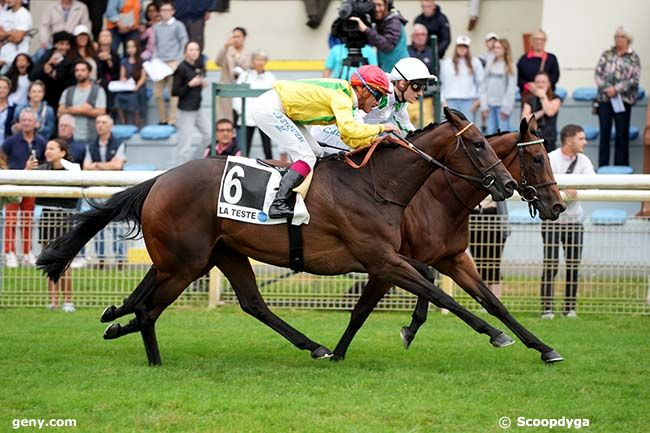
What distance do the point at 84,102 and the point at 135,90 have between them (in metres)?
1.04

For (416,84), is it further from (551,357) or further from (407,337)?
(551,357)

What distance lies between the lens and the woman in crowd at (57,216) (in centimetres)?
1023

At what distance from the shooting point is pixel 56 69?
15078 millimetres

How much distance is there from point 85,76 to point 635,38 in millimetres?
6911

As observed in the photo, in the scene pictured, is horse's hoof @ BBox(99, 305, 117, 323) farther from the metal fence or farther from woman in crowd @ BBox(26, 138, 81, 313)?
the metal fence

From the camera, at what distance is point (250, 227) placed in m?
7.82

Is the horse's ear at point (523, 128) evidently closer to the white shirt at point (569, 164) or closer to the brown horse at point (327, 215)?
the brown horse at point (327, 215)

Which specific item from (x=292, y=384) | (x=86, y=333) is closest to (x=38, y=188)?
(x=86, y=333)

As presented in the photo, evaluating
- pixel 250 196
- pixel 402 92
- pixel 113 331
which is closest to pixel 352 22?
pixel 402 92

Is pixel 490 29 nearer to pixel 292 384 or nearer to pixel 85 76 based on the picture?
pixel 85 76

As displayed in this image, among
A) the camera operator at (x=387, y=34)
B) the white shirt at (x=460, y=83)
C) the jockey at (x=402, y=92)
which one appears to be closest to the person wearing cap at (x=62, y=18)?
the white shirt at (x=460, y=83)

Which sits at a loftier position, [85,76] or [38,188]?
[85,76]

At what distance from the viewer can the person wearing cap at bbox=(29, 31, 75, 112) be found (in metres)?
15.1

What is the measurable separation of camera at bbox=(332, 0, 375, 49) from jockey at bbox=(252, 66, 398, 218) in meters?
2.72
